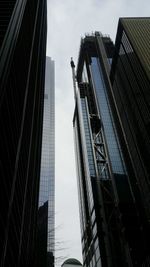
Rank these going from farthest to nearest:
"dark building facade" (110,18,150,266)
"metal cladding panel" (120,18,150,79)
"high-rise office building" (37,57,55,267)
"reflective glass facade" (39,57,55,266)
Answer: "reflective glass facade" (39,57,55,266) → "high-rise office building" (37,57,55,267) → "dark building facade" (110,18,150,266) → "metal cladding panel" (120,18,150,79)

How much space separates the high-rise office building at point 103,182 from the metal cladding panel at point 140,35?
3650 cm

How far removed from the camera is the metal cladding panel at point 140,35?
62219mm

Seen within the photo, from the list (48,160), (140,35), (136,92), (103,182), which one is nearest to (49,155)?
(48,160)

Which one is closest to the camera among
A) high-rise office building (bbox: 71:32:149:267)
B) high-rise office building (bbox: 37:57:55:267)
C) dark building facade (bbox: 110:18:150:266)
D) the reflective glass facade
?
dark building facade (bbox: 110:18:150:266)

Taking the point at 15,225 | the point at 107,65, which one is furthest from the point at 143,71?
the point at 107,65

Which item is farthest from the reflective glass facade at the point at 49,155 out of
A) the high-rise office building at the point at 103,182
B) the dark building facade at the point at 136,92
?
the dark building facade at the point at 136,92

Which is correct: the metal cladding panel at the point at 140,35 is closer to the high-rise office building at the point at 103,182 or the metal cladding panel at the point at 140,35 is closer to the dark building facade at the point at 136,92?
the dark building facade at the point at 136,92

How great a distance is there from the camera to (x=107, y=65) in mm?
125750

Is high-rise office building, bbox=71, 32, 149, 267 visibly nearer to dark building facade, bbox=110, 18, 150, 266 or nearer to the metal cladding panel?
dark building facade, bbox=110, 18, 150, 266

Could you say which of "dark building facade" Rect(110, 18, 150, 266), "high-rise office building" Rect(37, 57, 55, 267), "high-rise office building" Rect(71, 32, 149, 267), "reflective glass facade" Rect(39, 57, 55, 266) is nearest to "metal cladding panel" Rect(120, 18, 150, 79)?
"dark building facade" Rect(110, 18, 150, 266)

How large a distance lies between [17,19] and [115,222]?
68.3 m

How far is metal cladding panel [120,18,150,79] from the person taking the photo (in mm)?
62219

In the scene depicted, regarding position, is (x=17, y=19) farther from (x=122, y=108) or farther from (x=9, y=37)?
(x=122, y=108)

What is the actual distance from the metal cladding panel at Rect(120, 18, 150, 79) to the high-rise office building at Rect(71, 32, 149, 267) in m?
36.5
